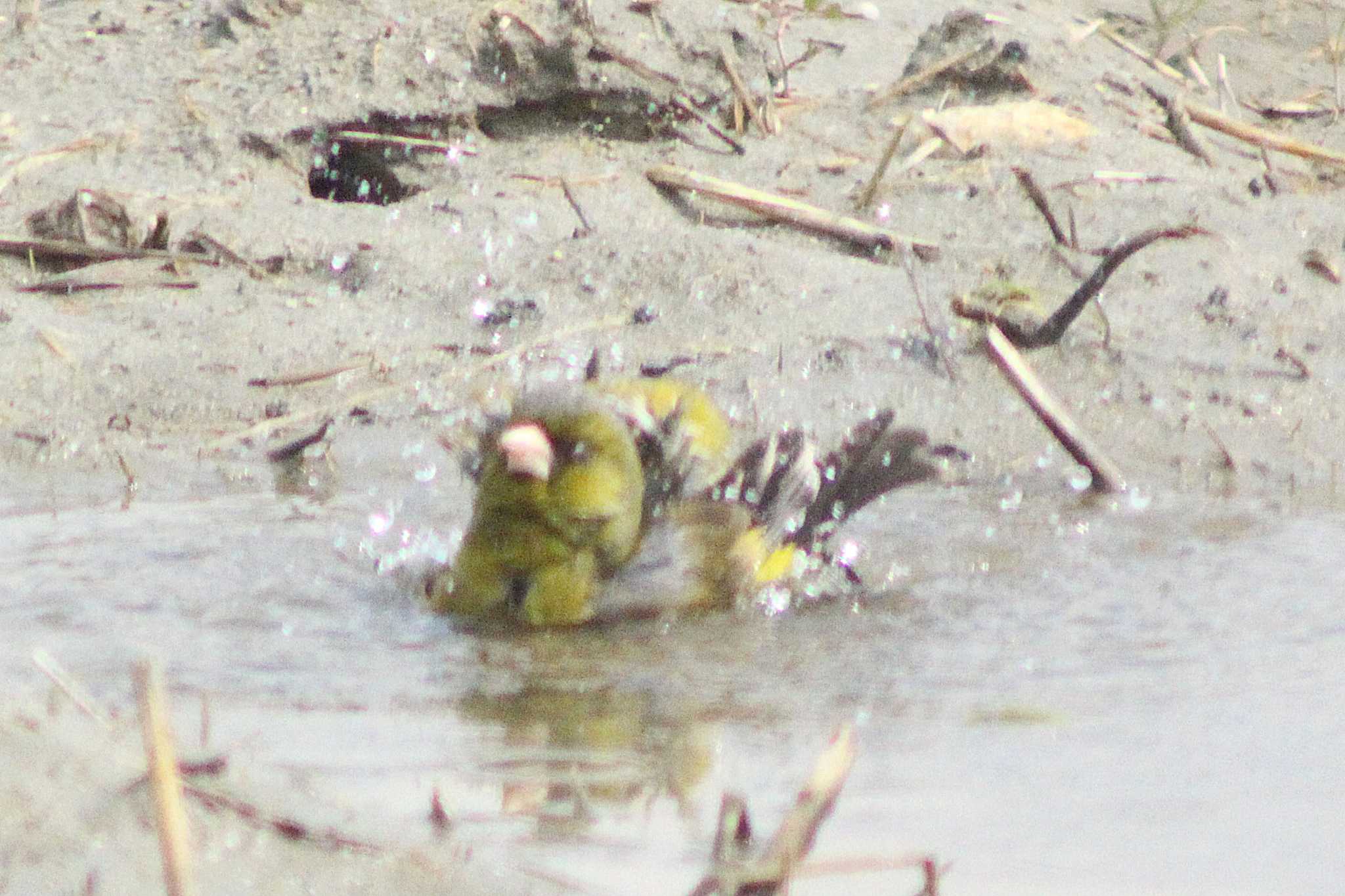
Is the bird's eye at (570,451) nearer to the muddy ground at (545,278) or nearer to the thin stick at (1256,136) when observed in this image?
the muddy ground at (545,278)

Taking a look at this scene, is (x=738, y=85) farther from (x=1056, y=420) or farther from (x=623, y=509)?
(x=623, y=509)

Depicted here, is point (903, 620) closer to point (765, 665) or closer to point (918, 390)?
point (765, 665)

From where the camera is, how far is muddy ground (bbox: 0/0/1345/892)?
4.82 metres

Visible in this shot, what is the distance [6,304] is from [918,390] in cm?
250

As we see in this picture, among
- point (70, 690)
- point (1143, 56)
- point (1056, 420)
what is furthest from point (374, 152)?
point (70, 690)

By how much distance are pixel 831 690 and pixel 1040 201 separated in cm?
276

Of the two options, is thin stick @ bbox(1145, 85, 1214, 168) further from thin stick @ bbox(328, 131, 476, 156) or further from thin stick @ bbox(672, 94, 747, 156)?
thin stick @ bbox(328, 131, 476, 156)

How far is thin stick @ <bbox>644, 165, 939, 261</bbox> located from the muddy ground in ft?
0.21

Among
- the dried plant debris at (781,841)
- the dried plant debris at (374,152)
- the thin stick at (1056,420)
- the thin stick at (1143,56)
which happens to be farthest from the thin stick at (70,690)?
the thin stick at (1143,56)

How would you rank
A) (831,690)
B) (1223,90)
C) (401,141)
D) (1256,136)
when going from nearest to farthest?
(831,690)
(401,141)
(1256,136)
(1223,90)

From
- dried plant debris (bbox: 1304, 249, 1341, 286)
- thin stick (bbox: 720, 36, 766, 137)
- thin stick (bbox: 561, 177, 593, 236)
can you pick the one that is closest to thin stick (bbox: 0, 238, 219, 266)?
thin stick (bbox: 561, 177, 593, 236)

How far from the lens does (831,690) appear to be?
3.53m

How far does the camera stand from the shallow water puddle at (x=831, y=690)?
8.59ft

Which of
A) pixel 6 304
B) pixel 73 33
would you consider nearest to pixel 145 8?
pixel 73 33
